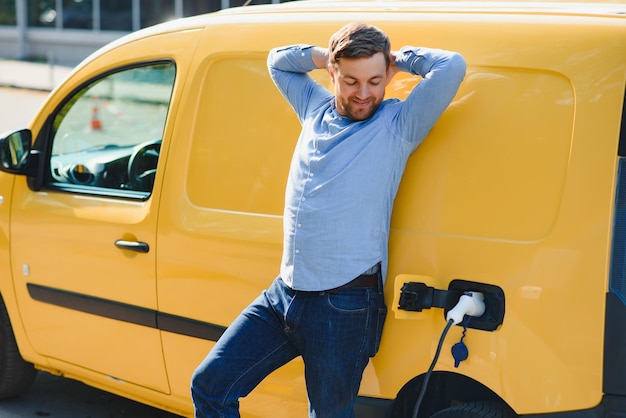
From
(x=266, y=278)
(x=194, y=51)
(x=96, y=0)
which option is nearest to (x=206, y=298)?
(x=266, y=278)

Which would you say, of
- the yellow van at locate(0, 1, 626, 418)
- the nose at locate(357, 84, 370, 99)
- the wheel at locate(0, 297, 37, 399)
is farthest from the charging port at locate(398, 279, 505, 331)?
the wheel at locate(0, 297, 37, 399)

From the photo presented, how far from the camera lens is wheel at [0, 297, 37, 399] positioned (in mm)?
4160

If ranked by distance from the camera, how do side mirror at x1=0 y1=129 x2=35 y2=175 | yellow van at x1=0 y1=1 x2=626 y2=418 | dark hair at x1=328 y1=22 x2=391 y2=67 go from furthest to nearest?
side mirror at x1=0 y1=129 x2=35 y2=175, dark hair at x1=328 y1=22 x2=391 y2=67, yellow van at x1=0 y1=1 x2=626 y2=418

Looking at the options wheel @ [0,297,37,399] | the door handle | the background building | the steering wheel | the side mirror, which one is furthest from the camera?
the background building

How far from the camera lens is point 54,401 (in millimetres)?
4344

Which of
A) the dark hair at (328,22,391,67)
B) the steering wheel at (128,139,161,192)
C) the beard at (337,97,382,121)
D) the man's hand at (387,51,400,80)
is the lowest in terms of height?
the steering wheel at (128,139,161,192)

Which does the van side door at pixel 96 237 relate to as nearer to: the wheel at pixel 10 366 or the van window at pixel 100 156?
the van window at pixel 100 156

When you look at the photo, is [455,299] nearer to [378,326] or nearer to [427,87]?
[378,326]

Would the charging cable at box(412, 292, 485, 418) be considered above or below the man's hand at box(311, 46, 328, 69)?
below

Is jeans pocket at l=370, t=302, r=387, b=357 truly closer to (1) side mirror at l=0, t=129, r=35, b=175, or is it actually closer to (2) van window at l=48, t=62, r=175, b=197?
(2) van window at l=48, t=62, r=175, b=197

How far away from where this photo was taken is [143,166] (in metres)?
3.76

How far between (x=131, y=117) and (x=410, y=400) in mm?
12546

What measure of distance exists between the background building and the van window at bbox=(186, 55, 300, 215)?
19.6 meters

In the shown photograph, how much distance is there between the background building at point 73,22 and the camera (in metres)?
23.7
